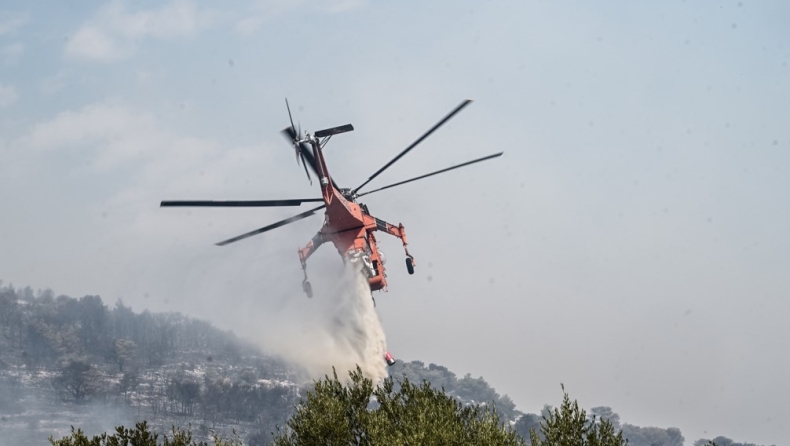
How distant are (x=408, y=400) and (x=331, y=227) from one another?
1175 centimetres

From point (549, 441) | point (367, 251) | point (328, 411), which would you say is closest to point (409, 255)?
point (367, 251)

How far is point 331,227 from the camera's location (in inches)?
2445

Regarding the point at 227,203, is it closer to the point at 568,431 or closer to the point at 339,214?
the point at 339,214

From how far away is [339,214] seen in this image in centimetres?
6075

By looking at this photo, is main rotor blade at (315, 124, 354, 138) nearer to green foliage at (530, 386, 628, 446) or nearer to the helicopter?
the helicopter

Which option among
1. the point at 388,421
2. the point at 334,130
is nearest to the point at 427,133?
the point at 334,130

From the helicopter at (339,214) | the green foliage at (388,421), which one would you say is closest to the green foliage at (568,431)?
the green foliage at (388,421)

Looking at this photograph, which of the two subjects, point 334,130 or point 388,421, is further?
point 334,130

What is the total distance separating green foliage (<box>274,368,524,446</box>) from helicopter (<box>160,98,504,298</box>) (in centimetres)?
743

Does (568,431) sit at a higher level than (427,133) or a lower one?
lower

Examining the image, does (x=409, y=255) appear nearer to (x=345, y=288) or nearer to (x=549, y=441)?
(x=345, y=288)

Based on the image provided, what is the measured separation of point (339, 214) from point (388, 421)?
44.0 ft

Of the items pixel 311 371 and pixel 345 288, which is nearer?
pixel 345 288

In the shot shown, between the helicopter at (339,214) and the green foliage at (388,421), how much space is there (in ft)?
24.4
